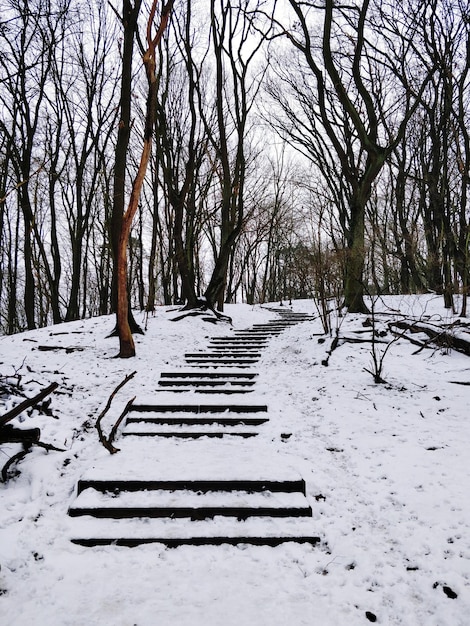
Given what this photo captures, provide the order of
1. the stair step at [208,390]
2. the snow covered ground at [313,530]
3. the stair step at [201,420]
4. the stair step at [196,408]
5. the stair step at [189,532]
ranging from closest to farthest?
1. the snow covered ground at [313,530]
2. the stair step at [189,532]
3. the stair step at [201,420]
4. the stair step at [196,408]
5. the stair step at [208,390]

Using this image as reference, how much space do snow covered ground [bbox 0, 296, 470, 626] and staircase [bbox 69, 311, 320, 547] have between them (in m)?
0.08

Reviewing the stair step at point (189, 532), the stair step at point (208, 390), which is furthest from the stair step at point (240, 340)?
the stair step at point (189, 532)

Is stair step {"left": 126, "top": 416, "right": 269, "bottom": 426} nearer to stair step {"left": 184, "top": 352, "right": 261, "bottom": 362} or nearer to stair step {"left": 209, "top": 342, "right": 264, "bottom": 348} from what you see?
stair step {"left": 184, "top": 352, "right": 261, "bottom": 362}

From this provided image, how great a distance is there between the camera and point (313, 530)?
8.79ft

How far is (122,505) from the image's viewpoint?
2824 mm

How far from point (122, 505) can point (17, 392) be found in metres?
2.09

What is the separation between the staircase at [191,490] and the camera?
2.63m

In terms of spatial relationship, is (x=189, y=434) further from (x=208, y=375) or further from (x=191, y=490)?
(x=208, y=375)

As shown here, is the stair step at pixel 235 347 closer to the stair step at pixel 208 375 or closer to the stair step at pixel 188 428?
the stair step at pixel 208 375

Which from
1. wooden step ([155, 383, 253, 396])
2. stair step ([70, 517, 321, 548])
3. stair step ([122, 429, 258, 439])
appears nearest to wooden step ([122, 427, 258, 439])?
stair step ([122, 429, 258, 439])

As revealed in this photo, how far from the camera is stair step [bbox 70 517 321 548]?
2574 millimetres

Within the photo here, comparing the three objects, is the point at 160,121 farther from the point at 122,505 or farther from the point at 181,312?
the point at 122,505

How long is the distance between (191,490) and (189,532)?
0.43m

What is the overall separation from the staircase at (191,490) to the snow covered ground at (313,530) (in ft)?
0.27
